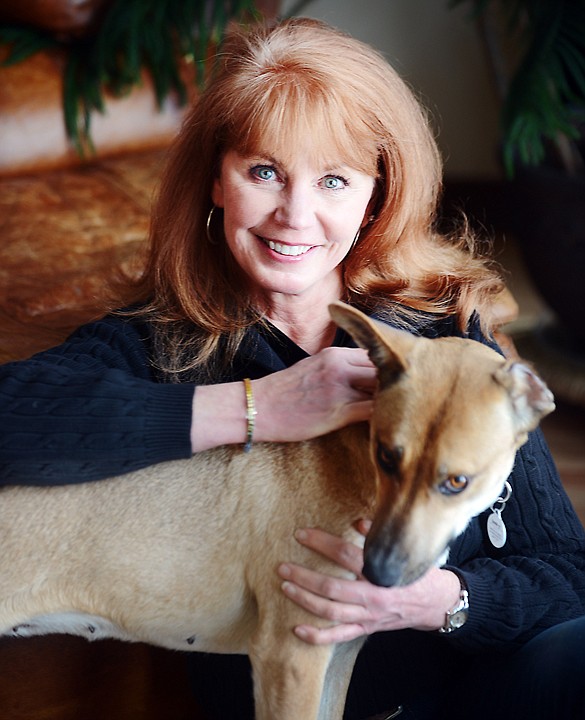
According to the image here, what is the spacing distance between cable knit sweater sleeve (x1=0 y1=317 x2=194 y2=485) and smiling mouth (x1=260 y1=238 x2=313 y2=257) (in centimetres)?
30

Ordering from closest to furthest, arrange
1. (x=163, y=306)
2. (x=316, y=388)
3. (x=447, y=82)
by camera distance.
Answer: (x=316, y=388) → (x=163, y=306) → (x=447, y=82)

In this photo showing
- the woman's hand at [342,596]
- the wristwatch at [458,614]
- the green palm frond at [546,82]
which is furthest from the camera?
the green palm frond at [546,82]

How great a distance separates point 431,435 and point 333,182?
21.3 inches

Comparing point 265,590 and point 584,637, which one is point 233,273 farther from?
point 584,637

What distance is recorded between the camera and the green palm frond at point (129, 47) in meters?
2.99

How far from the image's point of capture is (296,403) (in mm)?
1373

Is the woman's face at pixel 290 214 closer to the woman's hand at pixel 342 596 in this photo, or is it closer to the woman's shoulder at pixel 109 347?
the woman's shoulder at pixel 109 347

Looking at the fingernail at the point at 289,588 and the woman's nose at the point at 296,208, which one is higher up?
the woman's nose at the point at 296,208

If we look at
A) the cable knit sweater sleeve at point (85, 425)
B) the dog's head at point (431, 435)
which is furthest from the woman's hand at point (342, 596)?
the cable knit sweater sleeve at point (85, 425)

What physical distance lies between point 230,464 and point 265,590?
8.3 inches

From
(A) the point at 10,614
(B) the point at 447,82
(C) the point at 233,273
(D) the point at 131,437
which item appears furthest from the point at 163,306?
(B) the point at 447,82

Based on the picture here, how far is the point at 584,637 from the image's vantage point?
1.41 m

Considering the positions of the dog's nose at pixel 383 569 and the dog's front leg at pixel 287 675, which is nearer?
the dog's nose at pixel 383 569

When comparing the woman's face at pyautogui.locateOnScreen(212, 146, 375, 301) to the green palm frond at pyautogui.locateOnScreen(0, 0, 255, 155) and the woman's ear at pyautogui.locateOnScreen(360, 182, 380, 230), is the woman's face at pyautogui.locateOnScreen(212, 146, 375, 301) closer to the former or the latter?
the woman's ear at pyautogui.locateOnScreen(360, 182, 380, 230)
